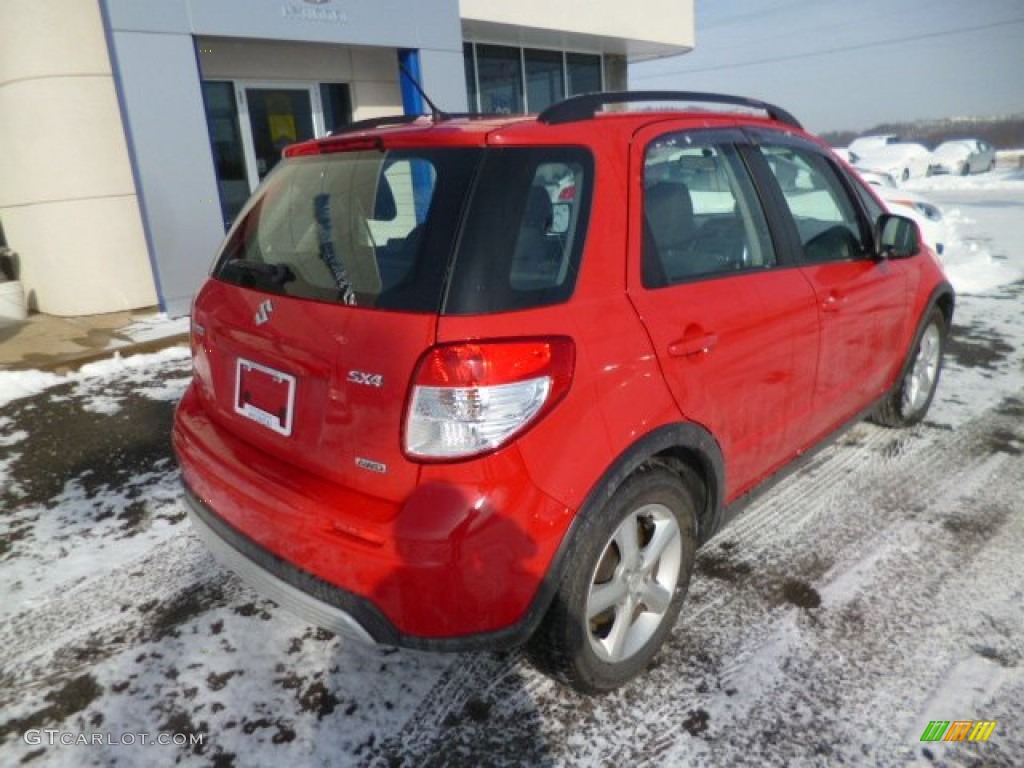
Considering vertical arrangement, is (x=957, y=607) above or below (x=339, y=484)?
below

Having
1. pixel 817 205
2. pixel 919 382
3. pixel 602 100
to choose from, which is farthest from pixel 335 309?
pixel 919 382

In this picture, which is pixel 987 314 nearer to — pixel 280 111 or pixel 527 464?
pixel 527 464

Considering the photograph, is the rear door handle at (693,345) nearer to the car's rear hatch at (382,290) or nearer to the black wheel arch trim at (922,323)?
the car's rear hatch at (382,290)

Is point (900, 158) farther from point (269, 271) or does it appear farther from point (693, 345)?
point (269, 271)

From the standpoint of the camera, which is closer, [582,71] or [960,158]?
[582,71]

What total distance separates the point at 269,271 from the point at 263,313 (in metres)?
0.17

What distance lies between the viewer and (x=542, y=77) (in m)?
13.1

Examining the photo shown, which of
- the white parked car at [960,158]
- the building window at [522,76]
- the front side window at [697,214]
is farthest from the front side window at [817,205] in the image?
the white parked car at [960,158]

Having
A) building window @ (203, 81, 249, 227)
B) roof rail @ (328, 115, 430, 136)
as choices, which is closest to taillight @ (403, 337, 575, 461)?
roof rail @ (328, 115, 430, 136)

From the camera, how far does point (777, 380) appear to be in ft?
8.67

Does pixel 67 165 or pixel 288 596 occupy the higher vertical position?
pixel 67 165

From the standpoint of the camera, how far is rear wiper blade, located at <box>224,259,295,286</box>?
2199 millimetres

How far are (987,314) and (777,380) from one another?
18.9 feet

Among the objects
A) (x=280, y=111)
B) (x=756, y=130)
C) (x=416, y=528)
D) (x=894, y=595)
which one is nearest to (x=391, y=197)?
(x=416, y=528)
